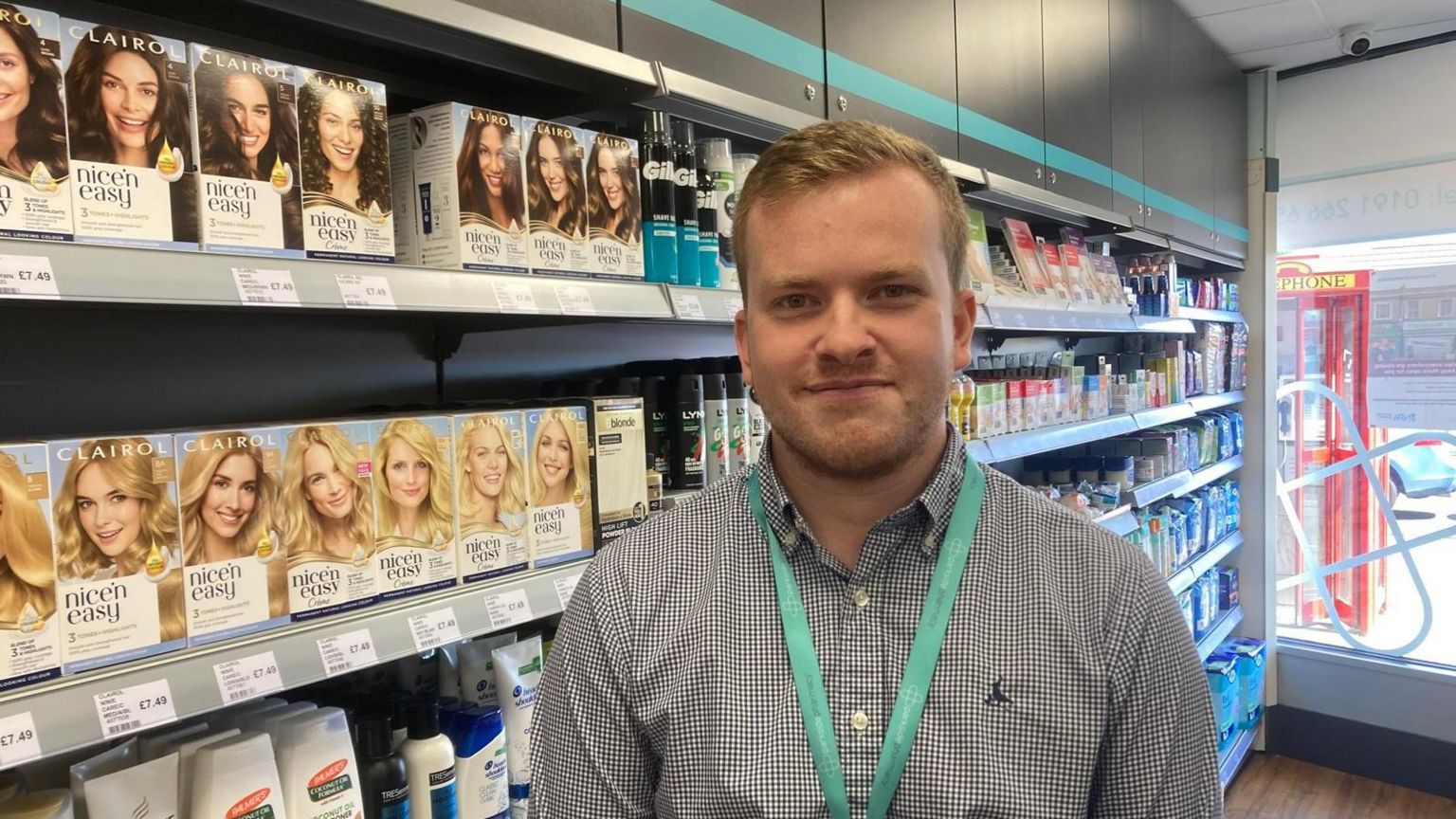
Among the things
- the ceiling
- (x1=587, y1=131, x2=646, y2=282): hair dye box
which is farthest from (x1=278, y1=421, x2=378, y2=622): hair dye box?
the ceiling

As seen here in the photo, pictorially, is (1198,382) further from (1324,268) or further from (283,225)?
(283,225)

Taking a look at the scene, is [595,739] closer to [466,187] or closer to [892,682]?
[892,682]

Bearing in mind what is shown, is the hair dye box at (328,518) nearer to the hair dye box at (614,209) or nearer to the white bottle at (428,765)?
the white bottle at (428,765)

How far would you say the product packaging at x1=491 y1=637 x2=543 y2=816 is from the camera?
1707 millimetres

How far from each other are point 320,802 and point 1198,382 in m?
4.64

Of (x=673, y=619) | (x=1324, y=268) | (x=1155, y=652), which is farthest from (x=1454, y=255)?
(x=673, y=619)

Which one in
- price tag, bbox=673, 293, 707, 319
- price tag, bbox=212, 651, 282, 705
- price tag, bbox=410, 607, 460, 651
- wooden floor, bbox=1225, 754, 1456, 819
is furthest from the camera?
wooden floor, bbox=1225, 754, 1456, 819

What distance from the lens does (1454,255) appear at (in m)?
5.14

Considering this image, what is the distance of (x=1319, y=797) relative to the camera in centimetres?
479

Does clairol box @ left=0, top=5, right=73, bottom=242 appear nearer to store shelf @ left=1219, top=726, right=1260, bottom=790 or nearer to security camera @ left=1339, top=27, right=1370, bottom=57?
store shelf @ left=1219, top=726, right=1260, bottom=790

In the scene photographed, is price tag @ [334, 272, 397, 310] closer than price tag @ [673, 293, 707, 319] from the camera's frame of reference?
Yes

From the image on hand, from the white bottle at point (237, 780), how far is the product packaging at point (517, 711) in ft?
1.49

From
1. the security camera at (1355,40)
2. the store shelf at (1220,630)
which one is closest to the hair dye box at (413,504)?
the store shelf at (1220,630)

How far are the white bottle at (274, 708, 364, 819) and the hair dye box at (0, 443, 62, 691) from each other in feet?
1.13
